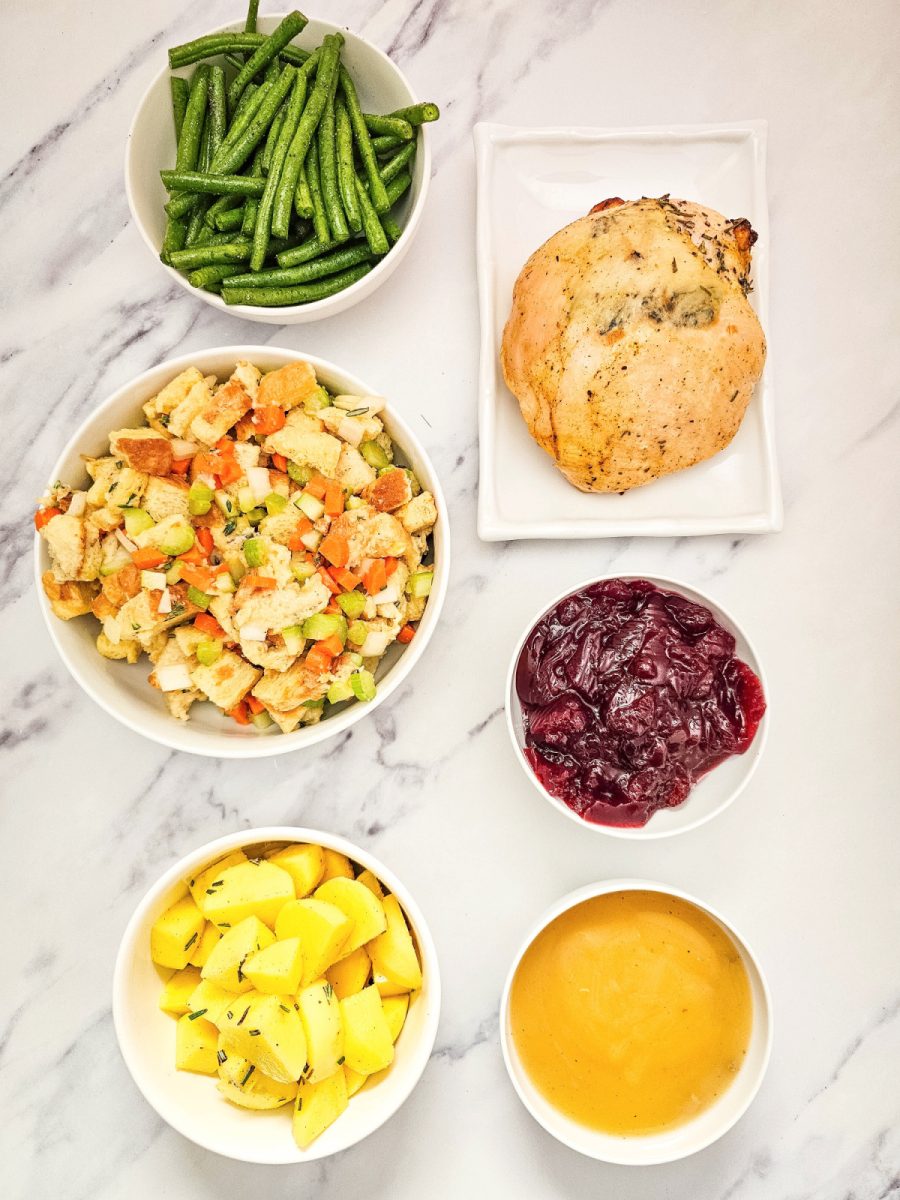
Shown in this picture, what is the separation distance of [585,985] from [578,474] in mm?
1285

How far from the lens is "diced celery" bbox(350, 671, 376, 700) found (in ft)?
7.84

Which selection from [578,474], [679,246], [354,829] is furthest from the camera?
[354,829]

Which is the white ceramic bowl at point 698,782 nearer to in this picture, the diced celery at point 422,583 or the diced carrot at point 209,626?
the diced celery at point 422,583

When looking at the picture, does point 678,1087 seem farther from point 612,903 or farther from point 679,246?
point 679,246

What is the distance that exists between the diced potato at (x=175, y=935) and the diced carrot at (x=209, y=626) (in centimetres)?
70

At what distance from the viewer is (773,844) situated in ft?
9.16

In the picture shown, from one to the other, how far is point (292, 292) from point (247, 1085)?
194 cm

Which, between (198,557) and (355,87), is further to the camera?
(355,87)

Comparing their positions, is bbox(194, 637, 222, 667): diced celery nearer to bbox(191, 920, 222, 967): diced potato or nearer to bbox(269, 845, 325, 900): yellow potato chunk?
bbox(269, 845, 325, 900): yellow potato chunk

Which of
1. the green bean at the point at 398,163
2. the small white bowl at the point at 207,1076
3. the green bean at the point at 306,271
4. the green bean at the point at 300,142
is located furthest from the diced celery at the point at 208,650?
the green bean at the point at 398,163

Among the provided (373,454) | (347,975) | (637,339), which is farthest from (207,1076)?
(637,339)

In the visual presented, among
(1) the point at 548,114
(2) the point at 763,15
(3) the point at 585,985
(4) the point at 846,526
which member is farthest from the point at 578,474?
(2) the point at 763,15

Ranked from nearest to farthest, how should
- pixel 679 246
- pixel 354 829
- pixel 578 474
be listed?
1. pixel 679 246
2. pixel 578 474
3. pixel 354 829

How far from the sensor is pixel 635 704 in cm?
238
